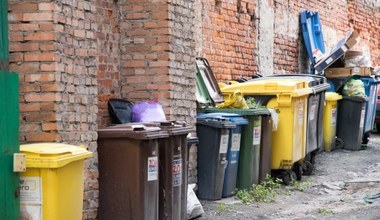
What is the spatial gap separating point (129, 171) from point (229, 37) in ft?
20.9

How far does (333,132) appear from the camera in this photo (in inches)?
536

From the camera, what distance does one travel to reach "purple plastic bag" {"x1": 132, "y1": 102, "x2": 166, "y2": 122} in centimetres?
766

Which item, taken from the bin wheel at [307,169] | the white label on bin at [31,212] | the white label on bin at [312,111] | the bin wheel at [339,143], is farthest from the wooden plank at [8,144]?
the bin wheel at [339,143]

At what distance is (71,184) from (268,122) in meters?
4.80

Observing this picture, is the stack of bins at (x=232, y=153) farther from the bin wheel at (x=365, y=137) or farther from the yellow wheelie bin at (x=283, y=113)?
the bin wheel at (x=365, y=137)

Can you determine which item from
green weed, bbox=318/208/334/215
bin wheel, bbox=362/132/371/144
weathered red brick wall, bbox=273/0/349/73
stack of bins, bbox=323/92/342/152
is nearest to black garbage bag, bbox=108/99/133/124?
green weed, bbox=318/208/334/215

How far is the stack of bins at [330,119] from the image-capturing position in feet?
43.4

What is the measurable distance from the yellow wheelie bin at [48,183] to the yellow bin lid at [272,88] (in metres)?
5.18

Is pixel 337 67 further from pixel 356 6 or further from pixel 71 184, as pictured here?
pixel 71 184

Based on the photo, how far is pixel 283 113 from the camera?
33.6 feet

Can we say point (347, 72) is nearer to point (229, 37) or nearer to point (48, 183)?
point (229, 37)

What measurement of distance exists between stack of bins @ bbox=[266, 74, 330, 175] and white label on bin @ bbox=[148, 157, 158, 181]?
16.1ft

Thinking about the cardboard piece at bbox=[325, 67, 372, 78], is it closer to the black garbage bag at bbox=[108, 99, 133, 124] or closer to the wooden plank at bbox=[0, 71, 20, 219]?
the black garbage bag at bbox=[108, 99, 133, 124]

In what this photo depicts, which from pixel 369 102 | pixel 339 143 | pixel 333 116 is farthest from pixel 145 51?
pixel 369 102
